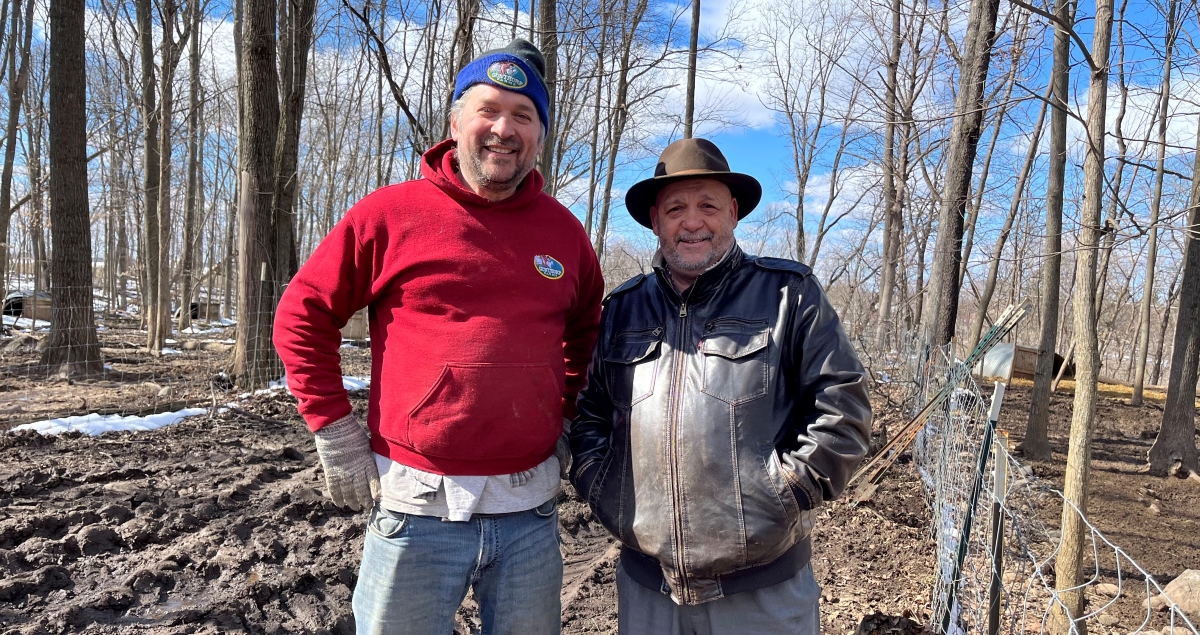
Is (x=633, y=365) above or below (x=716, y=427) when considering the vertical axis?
above

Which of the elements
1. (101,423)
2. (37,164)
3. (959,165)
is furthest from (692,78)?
(37,164)

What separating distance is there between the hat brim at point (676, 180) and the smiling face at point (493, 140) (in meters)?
0.39

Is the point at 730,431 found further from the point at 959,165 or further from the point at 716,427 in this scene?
the point at 959,165

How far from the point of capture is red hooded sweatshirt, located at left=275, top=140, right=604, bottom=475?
2012mm

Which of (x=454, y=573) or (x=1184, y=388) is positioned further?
(x=1184, y=388)

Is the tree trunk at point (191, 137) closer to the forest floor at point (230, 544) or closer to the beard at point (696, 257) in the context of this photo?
the forest floor at point (230, 544)

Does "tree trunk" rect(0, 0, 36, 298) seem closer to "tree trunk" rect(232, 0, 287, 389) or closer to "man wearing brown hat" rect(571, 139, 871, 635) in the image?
"tree trunk" rect(232, 0, 287, 389)

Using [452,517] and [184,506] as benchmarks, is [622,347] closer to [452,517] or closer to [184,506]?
[452,517]

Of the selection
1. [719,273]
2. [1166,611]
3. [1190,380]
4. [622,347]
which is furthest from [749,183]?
[1190,380]

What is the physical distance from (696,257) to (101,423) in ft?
21.4

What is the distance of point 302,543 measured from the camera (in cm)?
422

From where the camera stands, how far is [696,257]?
213 cm

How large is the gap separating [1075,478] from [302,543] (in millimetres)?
5469

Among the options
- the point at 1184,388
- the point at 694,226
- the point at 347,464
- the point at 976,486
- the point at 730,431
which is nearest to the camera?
the point at 730,431
